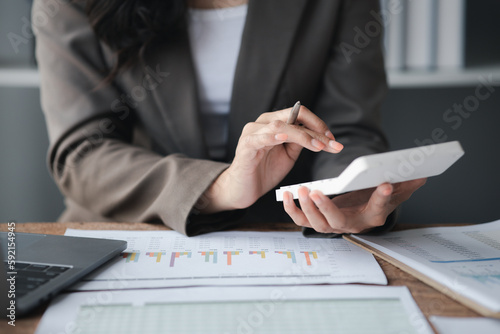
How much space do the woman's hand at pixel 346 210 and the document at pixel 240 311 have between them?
11cm

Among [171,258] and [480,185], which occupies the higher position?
[171,258]

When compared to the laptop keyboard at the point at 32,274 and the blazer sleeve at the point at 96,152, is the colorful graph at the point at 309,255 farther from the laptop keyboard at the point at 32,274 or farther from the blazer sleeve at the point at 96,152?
the laptop keyboard at the point at 32,274

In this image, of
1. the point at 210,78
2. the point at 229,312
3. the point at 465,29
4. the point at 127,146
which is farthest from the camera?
the point at 465,29

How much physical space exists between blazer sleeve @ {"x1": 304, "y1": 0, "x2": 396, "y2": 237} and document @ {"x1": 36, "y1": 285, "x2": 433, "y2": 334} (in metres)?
0.44

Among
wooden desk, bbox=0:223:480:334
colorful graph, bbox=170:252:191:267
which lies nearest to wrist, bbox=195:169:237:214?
colorful graph, bbox=170:252:191:267

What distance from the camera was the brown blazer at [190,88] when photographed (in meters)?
0.84

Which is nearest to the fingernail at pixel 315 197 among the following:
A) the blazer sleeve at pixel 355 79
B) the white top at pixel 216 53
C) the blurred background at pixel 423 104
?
the blazer sleeve at pixel 355 79

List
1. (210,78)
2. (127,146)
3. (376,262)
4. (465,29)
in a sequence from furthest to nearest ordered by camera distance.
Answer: (465,29) < (210,78) < (127,146) < (376,262)

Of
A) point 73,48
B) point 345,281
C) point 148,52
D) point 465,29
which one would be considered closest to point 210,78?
point 148,52

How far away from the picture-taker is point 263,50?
2.84 feet

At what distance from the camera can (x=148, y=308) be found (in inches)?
16.3

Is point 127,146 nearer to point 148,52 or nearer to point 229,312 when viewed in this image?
point 148,52

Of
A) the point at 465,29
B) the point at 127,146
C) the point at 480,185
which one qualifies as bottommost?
the point at 480,185

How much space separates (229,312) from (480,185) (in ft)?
4.57
